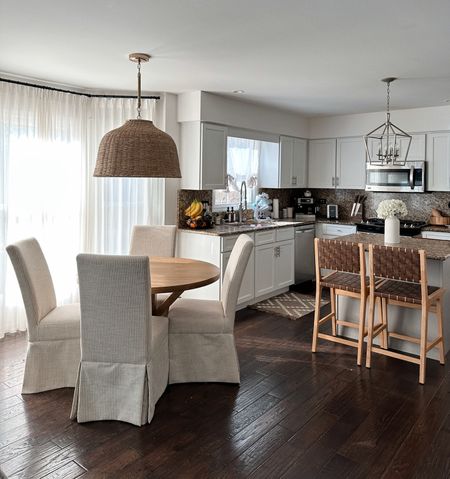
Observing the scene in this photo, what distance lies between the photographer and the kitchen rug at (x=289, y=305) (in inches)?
191

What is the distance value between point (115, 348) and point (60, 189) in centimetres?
237

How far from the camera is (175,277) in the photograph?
305 centimetres

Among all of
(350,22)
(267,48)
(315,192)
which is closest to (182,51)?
(267,48)

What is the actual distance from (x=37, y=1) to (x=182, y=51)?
1134 millimetres

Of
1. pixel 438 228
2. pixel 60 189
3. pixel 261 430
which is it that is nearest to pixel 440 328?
pixel 261 430

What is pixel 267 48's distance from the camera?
10.6ft

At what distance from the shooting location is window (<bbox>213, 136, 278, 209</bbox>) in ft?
19.0

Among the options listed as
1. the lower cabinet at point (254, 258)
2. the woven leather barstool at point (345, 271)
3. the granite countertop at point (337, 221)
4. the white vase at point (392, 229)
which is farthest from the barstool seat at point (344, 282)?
the granite countertop at point (337, 221)

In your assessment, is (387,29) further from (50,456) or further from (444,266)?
Answer: (50,456)

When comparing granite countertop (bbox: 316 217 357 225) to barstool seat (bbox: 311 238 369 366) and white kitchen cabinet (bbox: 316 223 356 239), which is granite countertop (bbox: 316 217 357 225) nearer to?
white kitchen cabinet (bbox: 316 223 356 239)

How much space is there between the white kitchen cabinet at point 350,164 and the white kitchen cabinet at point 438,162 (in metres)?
0.86

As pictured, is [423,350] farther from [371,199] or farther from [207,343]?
[371,199]

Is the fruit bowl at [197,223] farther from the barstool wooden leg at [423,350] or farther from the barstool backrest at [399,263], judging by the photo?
the barstool wooden leg at [423,350]

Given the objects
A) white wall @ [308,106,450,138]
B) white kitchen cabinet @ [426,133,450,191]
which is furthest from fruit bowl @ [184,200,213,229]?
white kitchen cabinet @ [426,133,450,191]
